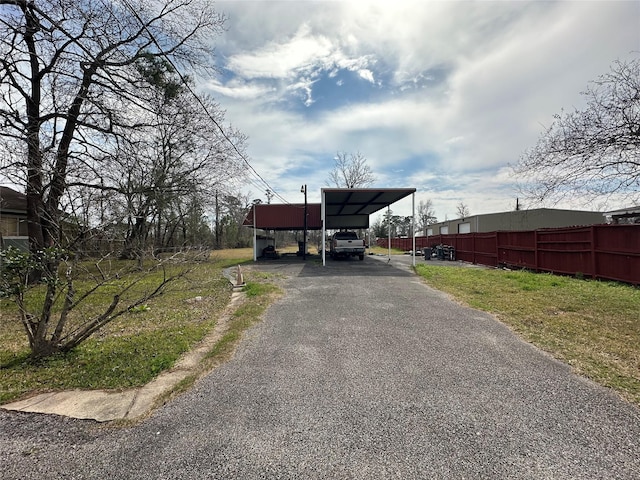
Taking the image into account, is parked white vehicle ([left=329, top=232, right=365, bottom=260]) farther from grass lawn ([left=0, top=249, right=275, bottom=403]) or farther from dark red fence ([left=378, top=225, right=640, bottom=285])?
grass lawn ([left=0, top=249, right=275, bottom=403])

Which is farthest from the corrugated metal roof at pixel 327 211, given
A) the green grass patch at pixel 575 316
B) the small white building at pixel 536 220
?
the small white building at pixel 536 220

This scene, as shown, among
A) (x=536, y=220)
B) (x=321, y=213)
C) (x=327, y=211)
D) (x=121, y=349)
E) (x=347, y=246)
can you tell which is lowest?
(x=121, y=349)

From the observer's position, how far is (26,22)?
763cm

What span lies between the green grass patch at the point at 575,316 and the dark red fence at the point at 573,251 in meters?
0.56

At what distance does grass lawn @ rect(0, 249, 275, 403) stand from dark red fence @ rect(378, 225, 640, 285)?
9.95m

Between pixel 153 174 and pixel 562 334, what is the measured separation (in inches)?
488

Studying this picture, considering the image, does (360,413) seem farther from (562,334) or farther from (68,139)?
(68,139)

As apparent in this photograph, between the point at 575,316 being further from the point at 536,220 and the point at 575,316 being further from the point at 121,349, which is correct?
the point at 536,220

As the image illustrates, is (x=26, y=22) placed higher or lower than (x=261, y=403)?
higher

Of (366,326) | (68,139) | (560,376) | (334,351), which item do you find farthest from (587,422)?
(68,139)

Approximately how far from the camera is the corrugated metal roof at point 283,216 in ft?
71.1

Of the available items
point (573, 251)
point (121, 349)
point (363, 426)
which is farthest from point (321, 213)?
point (363, 426)

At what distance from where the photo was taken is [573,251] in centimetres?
1009

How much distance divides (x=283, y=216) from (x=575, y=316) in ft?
60.4
